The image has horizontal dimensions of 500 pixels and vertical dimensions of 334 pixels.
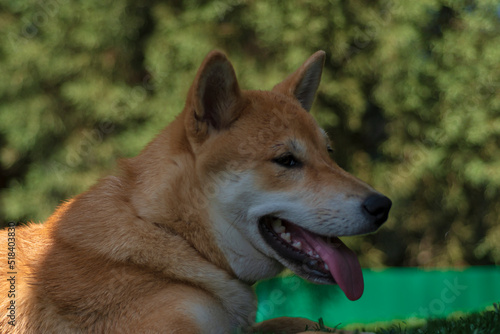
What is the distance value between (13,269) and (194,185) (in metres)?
1.02

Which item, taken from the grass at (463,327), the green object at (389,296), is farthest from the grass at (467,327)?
the green object at (389,296)

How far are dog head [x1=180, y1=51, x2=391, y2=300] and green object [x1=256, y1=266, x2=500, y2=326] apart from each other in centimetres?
397

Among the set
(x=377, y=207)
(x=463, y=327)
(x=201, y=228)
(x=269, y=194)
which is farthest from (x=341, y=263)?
(x=463, y=327)

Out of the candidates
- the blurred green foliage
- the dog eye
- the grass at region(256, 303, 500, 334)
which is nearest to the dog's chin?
the dog eye

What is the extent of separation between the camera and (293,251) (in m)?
2.78

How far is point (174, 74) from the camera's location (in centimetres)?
723

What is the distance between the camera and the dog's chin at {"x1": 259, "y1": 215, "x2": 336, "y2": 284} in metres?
2.73

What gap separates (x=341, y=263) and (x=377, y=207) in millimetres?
367

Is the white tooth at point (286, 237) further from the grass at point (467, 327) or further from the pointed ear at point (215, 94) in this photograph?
the grass at point (467, 327)

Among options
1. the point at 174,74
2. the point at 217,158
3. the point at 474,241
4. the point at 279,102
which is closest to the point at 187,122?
the point at 217,158

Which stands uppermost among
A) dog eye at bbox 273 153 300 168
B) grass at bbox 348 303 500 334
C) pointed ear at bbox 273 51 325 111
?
pointed ear at bbox 273 51 325 111

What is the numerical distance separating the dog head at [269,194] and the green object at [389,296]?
3973 mm

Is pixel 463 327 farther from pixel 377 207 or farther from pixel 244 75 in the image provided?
pixel 244 75

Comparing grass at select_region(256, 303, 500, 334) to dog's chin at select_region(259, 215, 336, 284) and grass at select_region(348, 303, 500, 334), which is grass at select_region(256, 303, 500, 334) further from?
dog's chin at select_region(259, 215, 336, 284)
